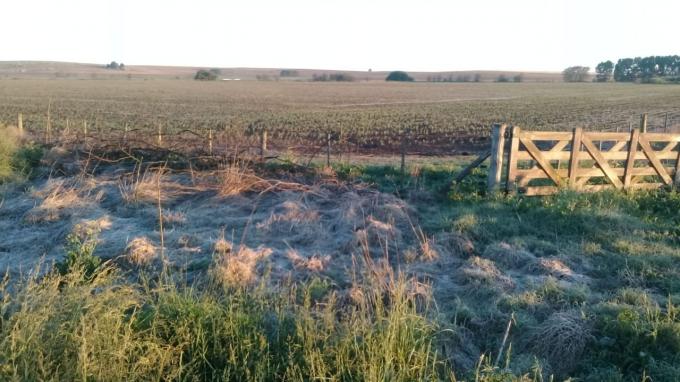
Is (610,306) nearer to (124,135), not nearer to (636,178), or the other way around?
(636,178)

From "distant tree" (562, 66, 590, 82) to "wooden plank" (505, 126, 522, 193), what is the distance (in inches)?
5187

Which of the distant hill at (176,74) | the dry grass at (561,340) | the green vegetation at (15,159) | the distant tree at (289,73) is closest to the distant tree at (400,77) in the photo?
the distant hill at (176,74)

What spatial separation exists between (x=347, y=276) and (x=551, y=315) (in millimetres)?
2226

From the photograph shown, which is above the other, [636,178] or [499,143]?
[499,143]

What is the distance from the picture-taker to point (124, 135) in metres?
13.6

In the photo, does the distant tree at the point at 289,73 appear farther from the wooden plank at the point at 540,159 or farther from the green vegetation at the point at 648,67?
the wooden plank at the point at 540,159

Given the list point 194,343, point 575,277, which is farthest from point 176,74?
point 194,343

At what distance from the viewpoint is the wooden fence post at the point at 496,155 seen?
9.80 metres

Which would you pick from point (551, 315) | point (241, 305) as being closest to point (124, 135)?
point (241, 305)

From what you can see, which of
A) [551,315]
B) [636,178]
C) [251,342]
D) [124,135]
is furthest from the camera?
[124,135]

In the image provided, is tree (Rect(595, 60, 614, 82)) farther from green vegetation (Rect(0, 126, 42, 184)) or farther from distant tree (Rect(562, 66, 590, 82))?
green vegetation (Rect(0, 126, 42, 184))

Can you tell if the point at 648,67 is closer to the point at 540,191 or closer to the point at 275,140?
the point at 275,140

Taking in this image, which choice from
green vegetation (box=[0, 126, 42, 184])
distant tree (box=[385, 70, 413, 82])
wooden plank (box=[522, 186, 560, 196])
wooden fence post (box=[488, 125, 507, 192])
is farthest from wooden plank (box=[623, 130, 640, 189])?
distant tree (box=[385, 70, 413, 82])

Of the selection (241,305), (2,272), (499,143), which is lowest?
(2,272)
